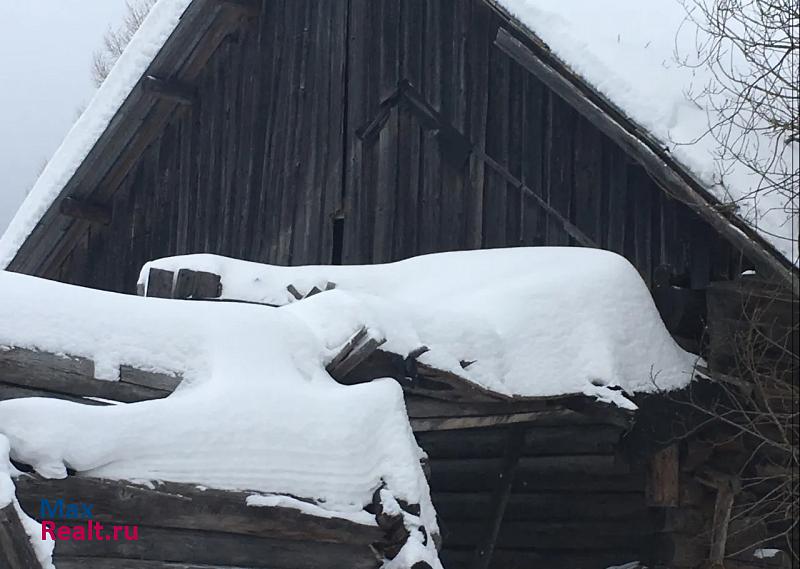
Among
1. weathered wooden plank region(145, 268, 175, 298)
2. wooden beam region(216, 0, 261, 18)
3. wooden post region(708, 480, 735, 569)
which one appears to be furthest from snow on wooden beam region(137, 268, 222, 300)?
wooden beam region(216, 0, 261, 18)

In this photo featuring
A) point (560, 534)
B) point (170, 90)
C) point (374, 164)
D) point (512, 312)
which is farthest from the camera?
point (170, 90)

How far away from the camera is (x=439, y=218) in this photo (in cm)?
822

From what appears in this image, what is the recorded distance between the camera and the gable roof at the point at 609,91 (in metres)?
6.12

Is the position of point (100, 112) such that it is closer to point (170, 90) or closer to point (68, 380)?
point (170, 90)

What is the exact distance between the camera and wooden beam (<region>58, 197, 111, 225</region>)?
1023 centimetres

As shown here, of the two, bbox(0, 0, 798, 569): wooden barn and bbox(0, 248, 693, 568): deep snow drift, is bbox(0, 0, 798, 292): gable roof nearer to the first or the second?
bbox(0, 0, 798, 569): wooden barn

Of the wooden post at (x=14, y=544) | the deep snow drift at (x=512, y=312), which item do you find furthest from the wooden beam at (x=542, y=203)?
the wooden post at (x=14, y=544)

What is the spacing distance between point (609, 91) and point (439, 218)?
1.93 m

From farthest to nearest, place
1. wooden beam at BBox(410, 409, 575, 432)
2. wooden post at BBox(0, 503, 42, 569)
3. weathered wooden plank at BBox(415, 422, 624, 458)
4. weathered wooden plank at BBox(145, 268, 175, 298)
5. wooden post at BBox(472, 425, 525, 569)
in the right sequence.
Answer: weathered wooden plank at BBox(415, 422, 624, 458), wooden post at BBox(472, 425, 525, 569), weathered wooden plank at BBox(145, 268, 175, 298), wooden beam at BBox(410, 409, 575, 432), wooden post at BBox(0, 503, 42, 569)

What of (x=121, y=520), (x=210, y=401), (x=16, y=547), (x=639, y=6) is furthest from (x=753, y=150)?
(x=16, y=547)

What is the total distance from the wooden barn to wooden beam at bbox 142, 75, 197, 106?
2 centimetres

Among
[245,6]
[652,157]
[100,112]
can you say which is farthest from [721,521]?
[100,112]

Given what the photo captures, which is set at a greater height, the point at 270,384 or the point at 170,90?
the point at 170,90

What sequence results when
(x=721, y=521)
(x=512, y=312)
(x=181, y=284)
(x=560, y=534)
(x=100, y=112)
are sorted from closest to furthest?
(x=512, y=312), (x=181, y=284), (x=721, y=521), (x=560, y=534), (x=100, y=112)
